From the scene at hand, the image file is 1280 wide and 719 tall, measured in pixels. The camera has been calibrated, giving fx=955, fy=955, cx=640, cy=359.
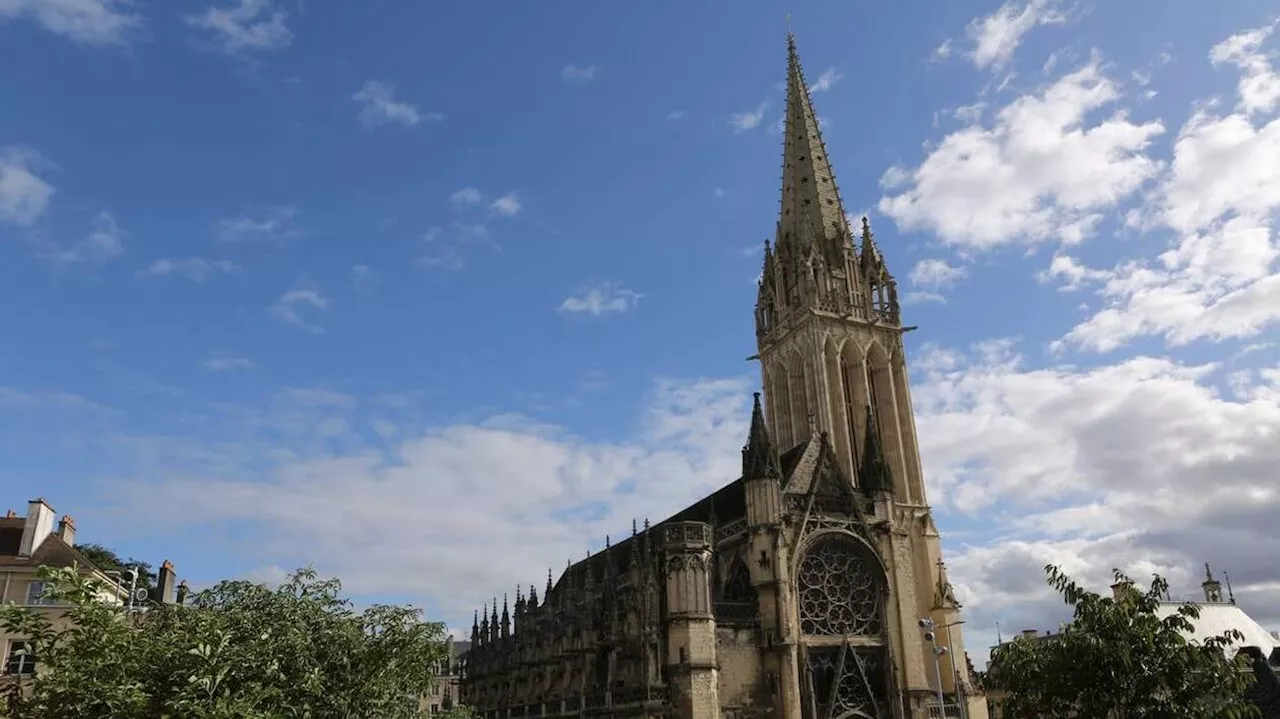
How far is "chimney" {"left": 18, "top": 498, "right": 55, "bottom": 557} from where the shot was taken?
37500 mm

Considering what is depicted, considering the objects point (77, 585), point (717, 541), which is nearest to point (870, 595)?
point (717, 541)

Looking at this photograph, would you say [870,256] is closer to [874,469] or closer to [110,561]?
[874,469]

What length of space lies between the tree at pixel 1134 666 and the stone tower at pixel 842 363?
2209cm

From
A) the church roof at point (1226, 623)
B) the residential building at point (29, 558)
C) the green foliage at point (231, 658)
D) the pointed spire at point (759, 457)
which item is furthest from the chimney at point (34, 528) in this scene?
the church roof at point (1226, 623)

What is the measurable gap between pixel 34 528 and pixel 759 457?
30.2m

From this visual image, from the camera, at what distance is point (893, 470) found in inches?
2176

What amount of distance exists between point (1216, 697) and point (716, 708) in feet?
65.0

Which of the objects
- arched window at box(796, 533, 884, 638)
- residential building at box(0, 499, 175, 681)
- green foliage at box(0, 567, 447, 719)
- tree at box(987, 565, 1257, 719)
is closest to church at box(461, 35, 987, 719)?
arched window at box(796, 533, 884, 638)

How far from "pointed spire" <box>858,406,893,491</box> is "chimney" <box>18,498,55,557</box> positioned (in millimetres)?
36433

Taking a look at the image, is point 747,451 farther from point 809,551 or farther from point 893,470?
point 893,470

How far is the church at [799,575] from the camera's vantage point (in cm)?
4009

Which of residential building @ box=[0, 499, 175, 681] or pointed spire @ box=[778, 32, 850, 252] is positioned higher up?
pointed spire @ box=[778, 32, 850, 252]

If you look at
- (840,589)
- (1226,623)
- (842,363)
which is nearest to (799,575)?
(840,589)

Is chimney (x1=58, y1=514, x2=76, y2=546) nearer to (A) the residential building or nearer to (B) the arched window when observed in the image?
(A) the residential building
